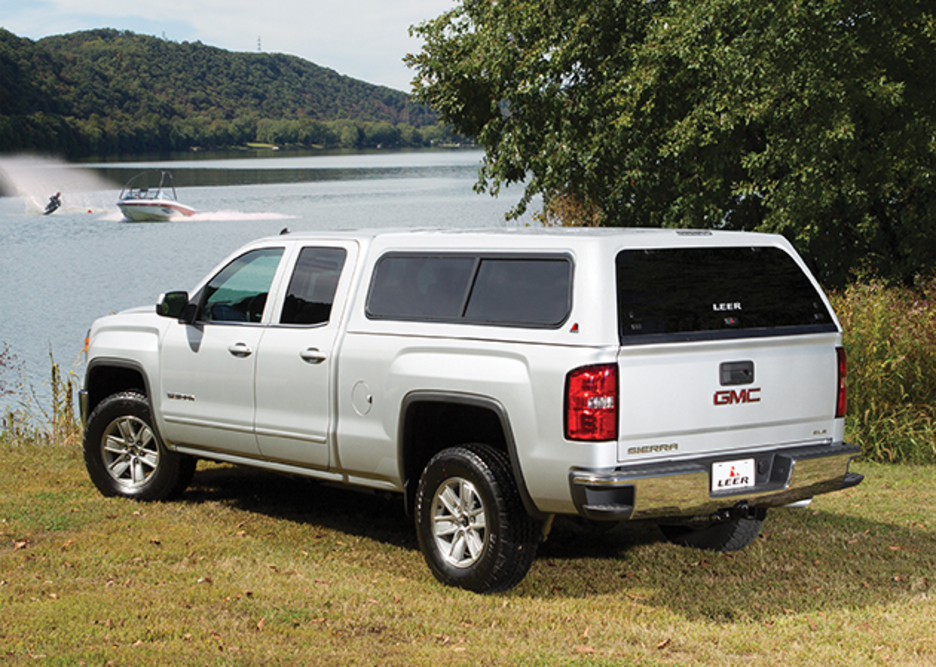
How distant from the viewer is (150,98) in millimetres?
109500

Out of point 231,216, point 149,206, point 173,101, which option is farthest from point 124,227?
point 173,101

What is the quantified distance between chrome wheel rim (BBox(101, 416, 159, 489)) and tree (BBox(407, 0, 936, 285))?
43.1 ft

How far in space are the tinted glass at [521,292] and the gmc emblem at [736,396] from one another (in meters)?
0.90

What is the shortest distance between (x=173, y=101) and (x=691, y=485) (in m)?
114

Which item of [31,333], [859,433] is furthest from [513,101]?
[31,333]

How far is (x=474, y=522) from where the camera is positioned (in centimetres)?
585

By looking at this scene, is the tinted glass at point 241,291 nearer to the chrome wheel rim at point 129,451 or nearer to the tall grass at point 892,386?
the chrome wheel rim at point 129,451

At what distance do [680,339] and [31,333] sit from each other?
106 ft

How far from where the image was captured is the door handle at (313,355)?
648 cm

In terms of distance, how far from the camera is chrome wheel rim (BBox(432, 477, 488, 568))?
582 cm

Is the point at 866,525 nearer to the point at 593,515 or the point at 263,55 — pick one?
the point at 593,515

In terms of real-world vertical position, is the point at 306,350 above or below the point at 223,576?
above

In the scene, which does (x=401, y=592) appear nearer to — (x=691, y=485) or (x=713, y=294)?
(x=691, y=485)

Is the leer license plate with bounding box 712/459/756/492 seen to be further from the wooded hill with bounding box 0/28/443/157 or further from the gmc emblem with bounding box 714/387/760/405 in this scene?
the wooded hill with bounding box 0/28/443/157
